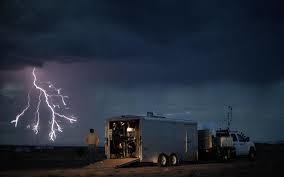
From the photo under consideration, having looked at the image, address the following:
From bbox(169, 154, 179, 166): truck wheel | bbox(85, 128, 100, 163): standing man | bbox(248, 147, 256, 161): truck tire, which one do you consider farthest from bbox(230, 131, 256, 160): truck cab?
bbox(85, 128, 100, 163): standing man

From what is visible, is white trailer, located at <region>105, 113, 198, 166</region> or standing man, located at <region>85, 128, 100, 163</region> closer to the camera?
white trailer, located at <region>105, 113, 198, 166</region>

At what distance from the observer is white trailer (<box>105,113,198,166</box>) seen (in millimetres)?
22031

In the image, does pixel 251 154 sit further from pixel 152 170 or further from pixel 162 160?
pixel 152 170

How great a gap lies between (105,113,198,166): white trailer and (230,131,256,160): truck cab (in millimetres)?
5626

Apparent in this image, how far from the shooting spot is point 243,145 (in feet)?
100

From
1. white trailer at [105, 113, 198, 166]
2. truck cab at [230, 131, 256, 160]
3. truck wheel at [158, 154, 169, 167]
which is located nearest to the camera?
white trailer at [105, 113, 198, 166]

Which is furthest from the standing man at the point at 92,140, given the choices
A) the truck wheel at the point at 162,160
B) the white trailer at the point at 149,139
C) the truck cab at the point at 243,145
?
the truck cab at the point at 243,145

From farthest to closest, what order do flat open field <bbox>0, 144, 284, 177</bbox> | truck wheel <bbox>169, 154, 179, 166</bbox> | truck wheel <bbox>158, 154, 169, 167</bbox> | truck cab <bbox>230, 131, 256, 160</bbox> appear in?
truck cab <bbox>230, 131, 256, 160</bbox>, truck wheel <bbox>169, 154, 179, 166</bbox>, truck wheel <bbox>158, 154, 169, 167</bbox>, flat open field <bbox>0, 144, 284, 177</bbox>

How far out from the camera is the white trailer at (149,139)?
867 inches

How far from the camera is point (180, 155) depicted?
24484mm

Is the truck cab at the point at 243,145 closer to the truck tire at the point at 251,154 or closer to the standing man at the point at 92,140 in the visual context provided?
the truck tire at the point at 251,154

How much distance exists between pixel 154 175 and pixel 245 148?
1487 centimetres

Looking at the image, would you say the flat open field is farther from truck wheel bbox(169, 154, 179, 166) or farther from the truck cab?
the truck cab

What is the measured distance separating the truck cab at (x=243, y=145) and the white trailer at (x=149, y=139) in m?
5.63
